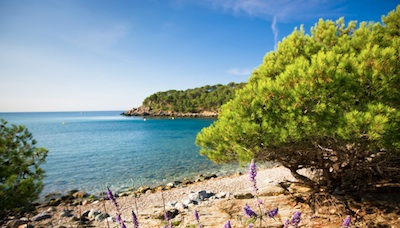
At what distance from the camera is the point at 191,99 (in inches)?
4178

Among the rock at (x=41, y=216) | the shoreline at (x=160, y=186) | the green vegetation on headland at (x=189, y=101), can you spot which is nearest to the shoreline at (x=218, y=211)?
the rock at (x=41, y=216)

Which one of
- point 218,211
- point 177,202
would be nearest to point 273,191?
point 218,211

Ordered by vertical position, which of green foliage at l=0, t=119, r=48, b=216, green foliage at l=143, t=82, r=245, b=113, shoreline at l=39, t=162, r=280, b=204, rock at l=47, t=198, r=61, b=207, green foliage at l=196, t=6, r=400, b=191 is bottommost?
rock at l=47, t=198, r=61, b=207

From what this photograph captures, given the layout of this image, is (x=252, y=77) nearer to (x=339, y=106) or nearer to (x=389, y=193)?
(x=339, y=106)

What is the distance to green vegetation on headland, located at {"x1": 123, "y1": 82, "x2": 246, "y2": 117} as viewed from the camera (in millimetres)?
93062

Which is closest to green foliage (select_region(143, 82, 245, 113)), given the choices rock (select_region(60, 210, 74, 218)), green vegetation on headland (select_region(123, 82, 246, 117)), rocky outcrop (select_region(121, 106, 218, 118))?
green vegetation on headland (select_region(123, 82, 246, 117))

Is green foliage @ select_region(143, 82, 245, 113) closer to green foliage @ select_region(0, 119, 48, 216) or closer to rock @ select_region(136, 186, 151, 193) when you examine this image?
rock @ select_region(136, 186, 151, 193)

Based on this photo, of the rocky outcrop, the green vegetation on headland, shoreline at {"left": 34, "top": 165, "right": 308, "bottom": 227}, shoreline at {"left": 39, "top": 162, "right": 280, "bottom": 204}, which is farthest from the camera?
the rocky outcrop

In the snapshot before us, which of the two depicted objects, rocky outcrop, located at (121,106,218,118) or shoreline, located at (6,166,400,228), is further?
rocky outcrop, located at (121,106,218,118)

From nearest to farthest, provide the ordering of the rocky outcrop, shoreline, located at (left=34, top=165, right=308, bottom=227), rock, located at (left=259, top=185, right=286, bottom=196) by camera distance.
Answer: shoreline, located at (left=34, top=165, right=308, bottom=227), rock, located at (left=259, top=185, right=286, bottom=196), the rocky outcrop

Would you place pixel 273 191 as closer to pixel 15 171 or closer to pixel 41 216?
pixel 15 171

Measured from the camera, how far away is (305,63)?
153 inches

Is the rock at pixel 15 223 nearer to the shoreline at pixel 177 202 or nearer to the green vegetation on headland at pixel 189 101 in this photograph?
the shoreline at pixel 177 202

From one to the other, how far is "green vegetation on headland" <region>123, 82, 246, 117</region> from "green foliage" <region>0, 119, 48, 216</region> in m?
81.4
